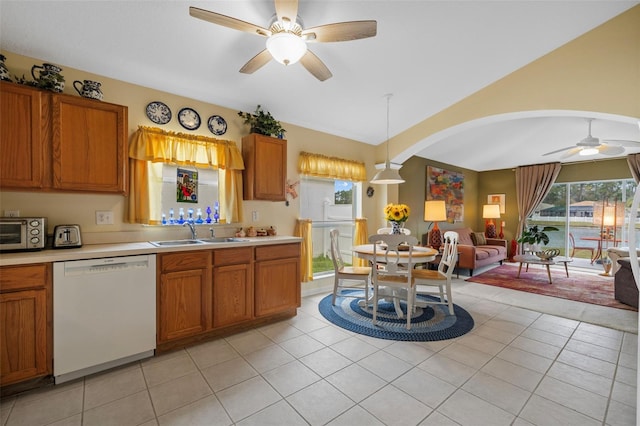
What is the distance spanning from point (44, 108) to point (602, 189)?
363 inches

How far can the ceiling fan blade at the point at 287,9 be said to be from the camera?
1.63 metres

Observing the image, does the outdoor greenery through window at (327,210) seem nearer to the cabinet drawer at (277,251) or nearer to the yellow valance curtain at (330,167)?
the yellow valance curtain at (330,167)

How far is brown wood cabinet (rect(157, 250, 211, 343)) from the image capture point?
93.0 inches

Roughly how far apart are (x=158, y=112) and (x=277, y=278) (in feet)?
6.97

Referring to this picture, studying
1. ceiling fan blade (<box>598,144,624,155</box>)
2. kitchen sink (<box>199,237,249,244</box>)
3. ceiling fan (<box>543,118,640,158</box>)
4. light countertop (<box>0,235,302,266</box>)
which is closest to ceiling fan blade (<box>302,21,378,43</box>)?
light countertop (<box>0,235,302,266</box>)

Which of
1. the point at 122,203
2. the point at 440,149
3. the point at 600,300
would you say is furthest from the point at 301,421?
the point at 440,149

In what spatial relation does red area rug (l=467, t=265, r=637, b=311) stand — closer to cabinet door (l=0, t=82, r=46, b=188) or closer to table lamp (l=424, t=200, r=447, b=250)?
table lamp (l=424, t=200, r=447, b=250)

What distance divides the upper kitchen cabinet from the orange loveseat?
3865mm

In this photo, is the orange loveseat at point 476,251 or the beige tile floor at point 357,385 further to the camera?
the orange loveseat at point 476,251

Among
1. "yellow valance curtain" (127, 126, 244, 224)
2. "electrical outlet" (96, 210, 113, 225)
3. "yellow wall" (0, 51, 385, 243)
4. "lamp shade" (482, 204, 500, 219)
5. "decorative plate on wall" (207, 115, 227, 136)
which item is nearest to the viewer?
"yellow wall" (0, 51, 385, 243)

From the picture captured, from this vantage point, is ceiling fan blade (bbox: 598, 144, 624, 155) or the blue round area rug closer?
the blue round area rug

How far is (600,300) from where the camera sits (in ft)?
13.0

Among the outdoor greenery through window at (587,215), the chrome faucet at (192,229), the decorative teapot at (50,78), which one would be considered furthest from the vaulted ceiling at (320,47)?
the outdoor greenery through window at (587,215)

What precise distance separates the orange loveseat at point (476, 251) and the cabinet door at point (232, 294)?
430 cm
